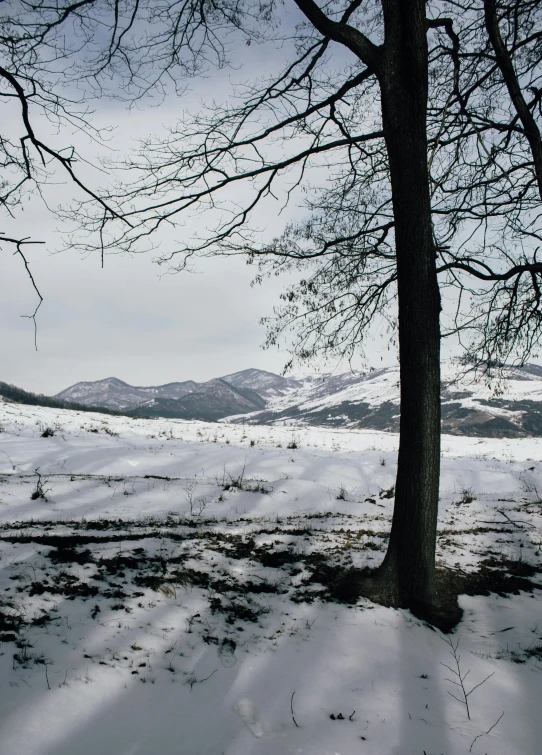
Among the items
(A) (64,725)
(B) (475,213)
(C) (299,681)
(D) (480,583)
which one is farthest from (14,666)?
(B) (475,213)

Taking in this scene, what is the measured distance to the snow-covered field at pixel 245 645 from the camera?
1892 millimetres

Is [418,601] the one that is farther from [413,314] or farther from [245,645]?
[413,314]

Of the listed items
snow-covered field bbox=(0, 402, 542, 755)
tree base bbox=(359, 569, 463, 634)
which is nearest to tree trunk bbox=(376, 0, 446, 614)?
tree base bbox=(359, 569, 463, 634)

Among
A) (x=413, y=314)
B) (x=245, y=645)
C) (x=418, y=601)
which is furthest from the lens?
(x=413, y=314)

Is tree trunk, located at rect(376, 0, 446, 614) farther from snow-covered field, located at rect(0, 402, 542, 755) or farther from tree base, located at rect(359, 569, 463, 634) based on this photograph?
snow-covered field, located at rect(0, 402, 542, 755)

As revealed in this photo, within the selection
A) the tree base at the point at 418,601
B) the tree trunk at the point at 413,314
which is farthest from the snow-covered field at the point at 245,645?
the tree trunk at the point at 413,314

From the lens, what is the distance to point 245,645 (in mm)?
2619

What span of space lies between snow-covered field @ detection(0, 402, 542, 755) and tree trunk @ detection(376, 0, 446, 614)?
Result: 0.47 m

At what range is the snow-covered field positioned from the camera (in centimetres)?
189

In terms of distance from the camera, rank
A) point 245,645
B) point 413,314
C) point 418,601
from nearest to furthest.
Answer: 1. point 245,645
2. point 418,601
3. point 413,314

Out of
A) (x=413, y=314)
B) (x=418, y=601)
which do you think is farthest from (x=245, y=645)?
(x=413, y=314)

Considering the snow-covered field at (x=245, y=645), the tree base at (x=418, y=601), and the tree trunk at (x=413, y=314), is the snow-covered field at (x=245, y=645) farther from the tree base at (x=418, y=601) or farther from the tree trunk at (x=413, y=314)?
the tree trunk at (x=413, y=314)

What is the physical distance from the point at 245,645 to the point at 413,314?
292 cm

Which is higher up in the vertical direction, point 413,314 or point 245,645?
point 413,314
